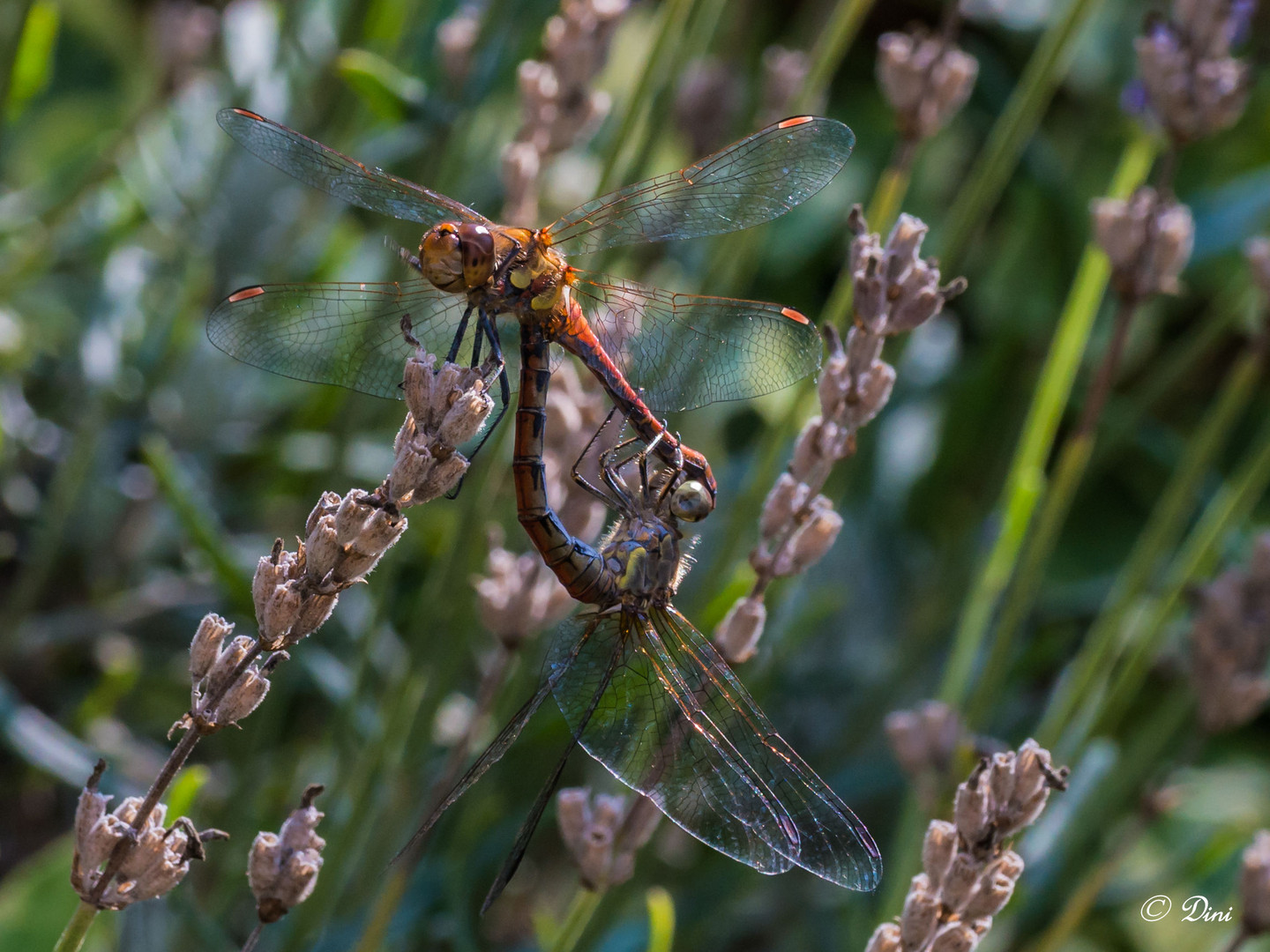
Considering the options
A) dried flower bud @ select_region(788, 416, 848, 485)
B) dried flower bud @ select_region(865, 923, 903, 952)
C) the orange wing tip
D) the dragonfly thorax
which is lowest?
the dragonfly thorax

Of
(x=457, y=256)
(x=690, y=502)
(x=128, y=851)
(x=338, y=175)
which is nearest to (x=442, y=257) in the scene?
(x=457, y=256)

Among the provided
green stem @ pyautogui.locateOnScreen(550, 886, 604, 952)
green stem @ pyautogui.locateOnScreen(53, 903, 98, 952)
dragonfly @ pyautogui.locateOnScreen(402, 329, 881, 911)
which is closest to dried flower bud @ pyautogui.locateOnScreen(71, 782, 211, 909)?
green stem @ pyautogui.locateOnScreen(53, 903, 98, 952)

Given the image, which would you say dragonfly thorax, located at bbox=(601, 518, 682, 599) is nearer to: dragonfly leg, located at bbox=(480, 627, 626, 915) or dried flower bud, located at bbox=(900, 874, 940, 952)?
dragonfly leg, located at bbox=(480, 627, 626, 915)

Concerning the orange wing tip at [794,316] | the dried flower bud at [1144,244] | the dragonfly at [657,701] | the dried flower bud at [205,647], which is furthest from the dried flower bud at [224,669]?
the dried flower bud at [1144,244]

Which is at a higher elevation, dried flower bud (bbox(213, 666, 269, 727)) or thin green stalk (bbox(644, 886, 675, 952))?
dried flower bud (bbox(213, 666, 269, 727))

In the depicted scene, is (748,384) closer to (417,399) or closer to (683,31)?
(683,31)

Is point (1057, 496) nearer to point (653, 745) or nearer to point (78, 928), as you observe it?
point (653, 745)
